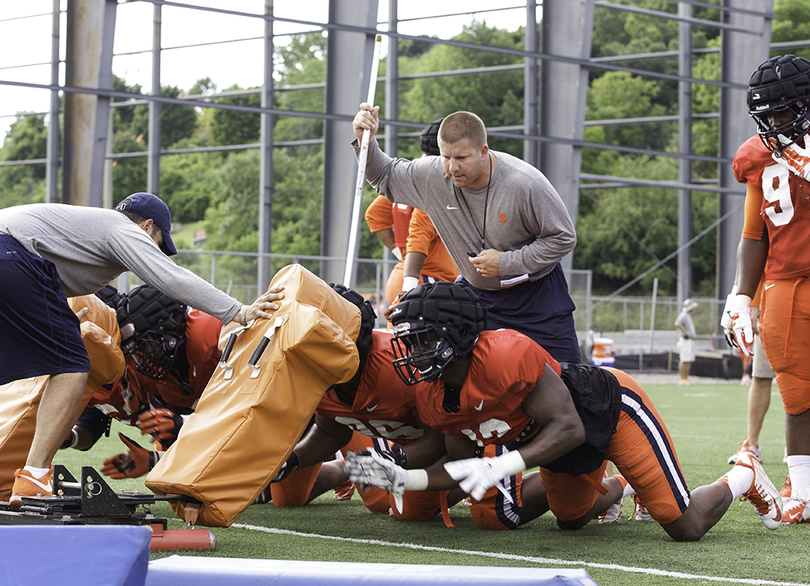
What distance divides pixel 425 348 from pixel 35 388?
1862mm

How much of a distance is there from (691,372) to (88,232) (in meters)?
16.1

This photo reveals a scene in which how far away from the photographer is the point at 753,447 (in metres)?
4.67

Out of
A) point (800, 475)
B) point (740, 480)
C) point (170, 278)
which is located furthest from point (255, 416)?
point (800, 475)

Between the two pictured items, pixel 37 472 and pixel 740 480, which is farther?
pixel 740 480

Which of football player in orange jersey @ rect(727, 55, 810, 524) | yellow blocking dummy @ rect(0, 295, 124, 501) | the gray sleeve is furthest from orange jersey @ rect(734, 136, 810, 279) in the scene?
yellow blocking dummy @ rect(0, 295, 124, 501)

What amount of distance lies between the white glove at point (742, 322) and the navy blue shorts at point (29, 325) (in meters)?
2.91

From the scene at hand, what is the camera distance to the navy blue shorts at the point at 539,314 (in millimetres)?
3916

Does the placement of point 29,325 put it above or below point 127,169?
below

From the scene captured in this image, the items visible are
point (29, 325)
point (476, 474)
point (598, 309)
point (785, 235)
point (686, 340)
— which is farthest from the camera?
point (598, 309)

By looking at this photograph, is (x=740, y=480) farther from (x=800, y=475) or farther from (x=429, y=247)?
(x=429, y=247)

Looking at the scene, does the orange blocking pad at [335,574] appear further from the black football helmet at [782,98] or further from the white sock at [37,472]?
the black football helmet at [782,98]

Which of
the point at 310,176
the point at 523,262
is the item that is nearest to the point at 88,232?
the point at 523,262

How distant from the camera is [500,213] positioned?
155 inches

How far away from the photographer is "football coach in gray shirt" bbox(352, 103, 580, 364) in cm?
381
